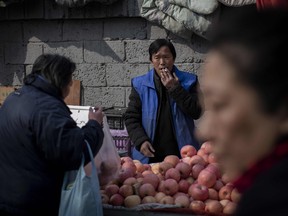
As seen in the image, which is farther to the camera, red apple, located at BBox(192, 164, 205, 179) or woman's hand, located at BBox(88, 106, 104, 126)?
red apple, located at BBox(192, 164, 205, 179)

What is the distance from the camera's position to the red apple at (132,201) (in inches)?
134

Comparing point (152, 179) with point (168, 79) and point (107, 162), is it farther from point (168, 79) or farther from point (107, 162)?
point (168, 79)

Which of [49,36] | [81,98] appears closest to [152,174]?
[81,98]

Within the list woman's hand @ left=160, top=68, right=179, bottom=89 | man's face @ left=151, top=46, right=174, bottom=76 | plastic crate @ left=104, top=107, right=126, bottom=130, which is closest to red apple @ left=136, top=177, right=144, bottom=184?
woman's hand @ left=160, top=68, right=179, bottom=89

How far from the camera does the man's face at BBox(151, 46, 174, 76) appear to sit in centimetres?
441

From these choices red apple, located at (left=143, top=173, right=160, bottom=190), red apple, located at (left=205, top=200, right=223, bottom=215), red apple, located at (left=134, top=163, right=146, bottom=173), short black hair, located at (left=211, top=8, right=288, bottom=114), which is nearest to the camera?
short black hair, located at (left=211, top=8, right=288, bottom=114)

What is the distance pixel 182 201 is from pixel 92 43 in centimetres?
330

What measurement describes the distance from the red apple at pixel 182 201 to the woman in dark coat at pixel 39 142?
0.62 metres

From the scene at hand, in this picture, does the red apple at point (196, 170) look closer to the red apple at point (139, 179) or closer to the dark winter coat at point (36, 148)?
the red apple at point (139, 179)

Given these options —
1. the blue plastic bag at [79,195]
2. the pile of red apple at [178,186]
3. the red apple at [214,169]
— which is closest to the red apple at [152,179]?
the pile of red apple at [178,186]

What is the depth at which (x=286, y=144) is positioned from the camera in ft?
3.25

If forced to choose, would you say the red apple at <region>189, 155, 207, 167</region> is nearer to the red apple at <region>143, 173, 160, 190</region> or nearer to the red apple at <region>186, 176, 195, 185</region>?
the red apple at <region>186, 176, 195, 185</region>

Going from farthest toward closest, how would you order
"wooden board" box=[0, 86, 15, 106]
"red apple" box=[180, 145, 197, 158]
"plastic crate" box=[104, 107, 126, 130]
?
1. "wooden board" box=[0, 86, 15, 106]
2. "plastic crate" box=[104, 107, 126, 130]
3. "red apple" box=[180, 145, 197, 158]

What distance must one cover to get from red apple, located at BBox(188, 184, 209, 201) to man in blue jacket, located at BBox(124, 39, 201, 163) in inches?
34.4
